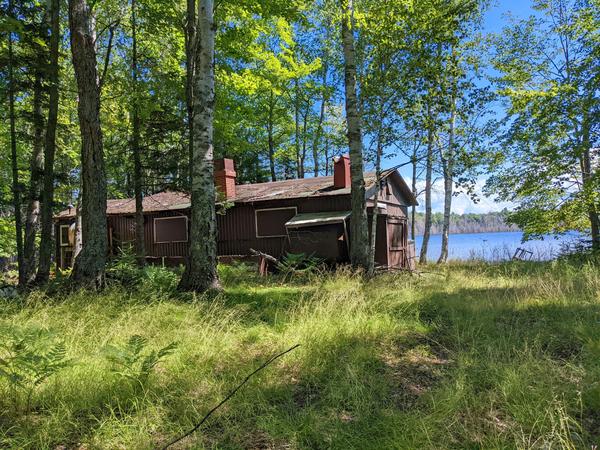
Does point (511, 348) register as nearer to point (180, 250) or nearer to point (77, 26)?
point (77, 26)

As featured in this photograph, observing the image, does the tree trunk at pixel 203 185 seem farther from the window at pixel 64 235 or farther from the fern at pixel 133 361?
the window at pixel 64 235

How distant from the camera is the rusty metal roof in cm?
1528

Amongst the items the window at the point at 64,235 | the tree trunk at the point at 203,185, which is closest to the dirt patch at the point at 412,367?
the tree trunk at the point at 203,185

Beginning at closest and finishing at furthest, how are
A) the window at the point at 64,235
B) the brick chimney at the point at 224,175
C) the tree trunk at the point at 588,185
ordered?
the tree trunk at the point at 588,185
the brick chimney at the point at 224,175
the window at the point at 64,235

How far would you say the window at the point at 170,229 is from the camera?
17.7 meters

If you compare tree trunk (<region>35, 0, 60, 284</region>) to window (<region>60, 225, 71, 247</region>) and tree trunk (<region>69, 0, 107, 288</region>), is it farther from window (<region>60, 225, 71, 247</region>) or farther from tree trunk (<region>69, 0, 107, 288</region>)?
window (<region>60, 225, 71, 247</region>)

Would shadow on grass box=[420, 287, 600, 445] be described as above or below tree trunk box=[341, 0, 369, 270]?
below

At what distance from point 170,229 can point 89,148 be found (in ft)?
36.8

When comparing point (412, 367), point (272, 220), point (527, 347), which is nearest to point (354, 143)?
point (527, 347)

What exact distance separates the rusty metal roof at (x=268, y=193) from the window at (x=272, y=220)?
0.64 meters

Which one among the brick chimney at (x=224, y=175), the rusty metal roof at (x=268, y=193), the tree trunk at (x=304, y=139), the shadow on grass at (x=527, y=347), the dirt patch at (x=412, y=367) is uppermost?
the tree trunk at (x=304, y=139)

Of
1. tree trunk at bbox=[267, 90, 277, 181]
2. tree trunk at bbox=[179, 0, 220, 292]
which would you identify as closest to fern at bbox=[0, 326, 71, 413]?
tree trunk at bbox=[179, 0, 220, 292]

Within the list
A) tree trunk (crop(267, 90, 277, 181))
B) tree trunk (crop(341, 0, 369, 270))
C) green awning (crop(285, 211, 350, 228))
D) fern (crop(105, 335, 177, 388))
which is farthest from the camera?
tree trunk (crop(267, 90, 277, 181))

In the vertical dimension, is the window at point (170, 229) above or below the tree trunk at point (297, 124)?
below
